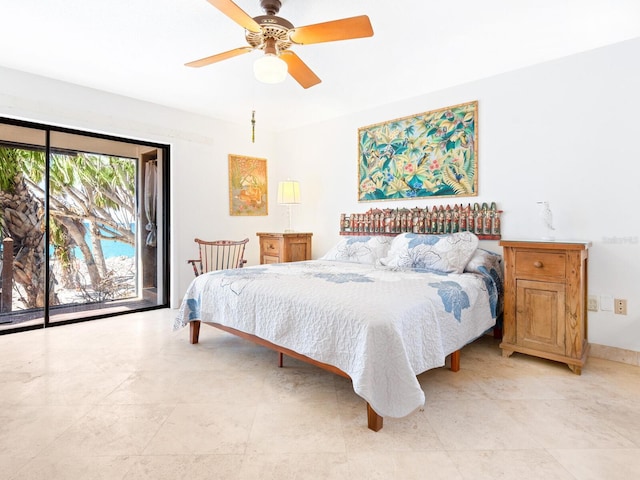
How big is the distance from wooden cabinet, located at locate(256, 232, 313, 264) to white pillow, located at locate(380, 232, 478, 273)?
1400 millimetres

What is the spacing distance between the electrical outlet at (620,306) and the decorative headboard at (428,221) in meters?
0.92

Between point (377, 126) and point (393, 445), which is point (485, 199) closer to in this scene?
point (377, 126)

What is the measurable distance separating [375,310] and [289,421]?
692 mm

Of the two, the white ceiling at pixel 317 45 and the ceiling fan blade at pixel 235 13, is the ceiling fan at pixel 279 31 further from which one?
the white ceiling at pixel 317 45

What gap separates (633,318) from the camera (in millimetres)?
2451

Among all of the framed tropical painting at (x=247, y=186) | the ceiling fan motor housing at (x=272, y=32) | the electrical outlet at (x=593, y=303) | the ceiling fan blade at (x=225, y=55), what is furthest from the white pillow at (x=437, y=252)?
the framed tropical painting at (x=247, y=186)

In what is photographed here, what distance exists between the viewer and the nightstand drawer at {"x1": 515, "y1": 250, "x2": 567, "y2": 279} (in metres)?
2.29

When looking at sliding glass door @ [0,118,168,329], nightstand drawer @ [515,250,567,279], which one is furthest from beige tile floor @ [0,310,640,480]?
sliding glass door @ [0,118,168,329]

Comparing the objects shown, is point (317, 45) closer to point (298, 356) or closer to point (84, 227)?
point (298, 356)

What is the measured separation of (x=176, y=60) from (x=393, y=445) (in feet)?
9.92

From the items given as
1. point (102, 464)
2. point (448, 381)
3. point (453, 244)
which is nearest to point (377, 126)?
point (453, 244)

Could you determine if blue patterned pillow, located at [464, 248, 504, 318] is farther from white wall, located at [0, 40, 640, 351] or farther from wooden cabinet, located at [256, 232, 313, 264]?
wooden cabinet, located at [256, 232, 313, 264]

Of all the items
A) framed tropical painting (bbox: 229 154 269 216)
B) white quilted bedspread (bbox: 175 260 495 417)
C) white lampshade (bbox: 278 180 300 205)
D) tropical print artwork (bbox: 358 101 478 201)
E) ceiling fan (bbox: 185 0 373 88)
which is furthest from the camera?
framed tropical painting (bbox: 229 154 269 216)

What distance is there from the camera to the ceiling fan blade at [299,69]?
2.17 metres
